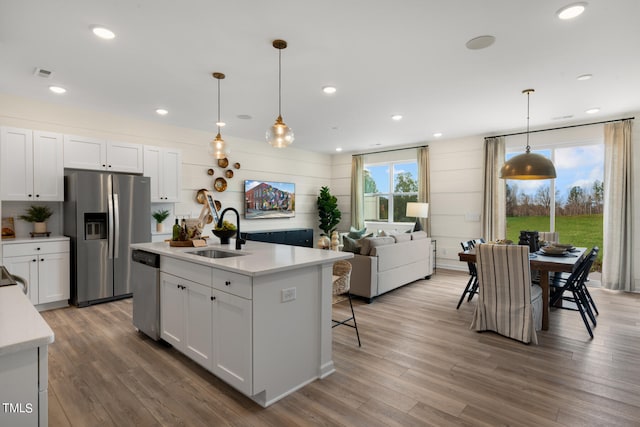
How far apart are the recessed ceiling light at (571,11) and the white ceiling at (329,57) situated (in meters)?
0.07

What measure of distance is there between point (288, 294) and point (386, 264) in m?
2.66

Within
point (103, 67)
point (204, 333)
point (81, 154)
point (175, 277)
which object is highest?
point (103, 67)

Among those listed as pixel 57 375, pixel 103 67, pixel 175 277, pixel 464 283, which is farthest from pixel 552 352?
pixel 103 67

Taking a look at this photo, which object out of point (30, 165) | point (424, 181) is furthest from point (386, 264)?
point (30, 165)

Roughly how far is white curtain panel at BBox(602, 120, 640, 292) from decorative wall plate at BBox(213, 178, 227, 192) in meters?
6.34

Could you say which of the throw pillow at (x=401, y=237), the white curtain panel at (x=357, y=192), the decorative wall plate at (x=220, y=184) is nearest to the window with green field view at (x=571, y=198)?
the throw pillow at (x=401, y=237)

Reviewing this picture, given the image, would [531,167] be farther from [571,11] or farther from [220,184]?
[220,184]

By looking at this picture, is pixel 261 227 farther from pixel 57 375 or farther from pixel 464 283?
pixel 57 375

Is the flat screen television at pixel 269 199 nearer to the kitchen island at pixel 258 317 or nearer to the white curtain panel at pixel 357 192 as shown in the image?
the white curtain panel at pixel 357 192

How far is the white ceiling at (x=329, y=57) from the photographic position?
244 centimetres

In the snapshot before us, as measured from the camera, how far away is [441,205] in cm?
698

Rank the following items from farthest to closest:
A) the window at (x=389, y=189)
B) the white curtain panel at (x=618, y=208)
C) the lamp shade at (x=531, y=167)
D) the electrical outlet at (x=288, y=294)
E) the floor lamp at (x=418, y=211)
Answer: the window at (x=389, y=189), the floor lamp at (x=418, y=211), the white curtain panel at (x=618, y=208), the lamp shade at (x=531, y=167), the electrical outlet at (x=288, y=294)

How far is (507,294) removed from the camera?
3285 mm

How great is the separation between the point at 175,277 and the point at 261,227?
4428 mm
